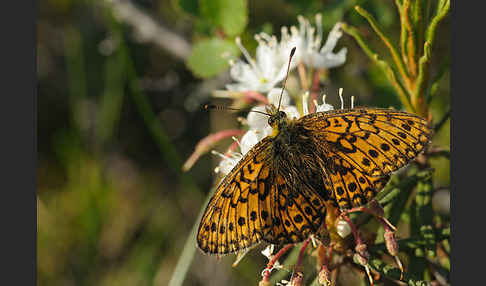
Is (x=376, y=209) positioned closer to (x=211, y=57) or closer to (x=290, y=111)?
(x=290, y=111)

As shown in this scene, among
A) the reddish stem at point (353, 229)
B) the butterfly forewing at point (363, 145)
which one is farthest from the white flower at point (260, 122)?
the reddish stem at point (353, 229)

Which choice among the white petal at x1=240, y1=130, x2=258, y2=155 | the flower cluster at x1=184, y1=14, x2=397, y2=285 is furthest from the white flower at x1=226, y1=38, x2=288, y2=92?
the white petal at x1=240, y1=130, x2=258, y2=155

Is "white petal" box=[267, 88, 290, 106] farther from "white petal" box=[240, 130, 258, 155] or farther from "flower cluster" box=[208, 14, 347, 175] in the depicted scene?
"white petal" box=[240, 130, 258, 155]

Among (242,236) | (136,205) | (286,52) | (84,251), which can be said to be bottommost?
(84,251)

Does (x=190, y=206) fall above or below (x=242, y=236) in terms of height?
below

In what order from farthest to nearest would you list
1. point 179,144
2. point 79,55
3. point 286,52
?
point 179,144 → point 79,55 → point 286,52

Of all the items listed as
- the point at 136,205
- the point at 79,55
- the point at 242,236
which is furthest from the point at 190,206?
the point at 242,236

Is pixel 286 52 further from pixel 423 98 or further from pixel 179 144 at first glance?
pixel 179 144

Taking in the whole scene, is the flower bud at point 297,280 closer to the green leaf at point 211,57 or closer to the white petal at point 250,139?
the white petal at point 250,139
